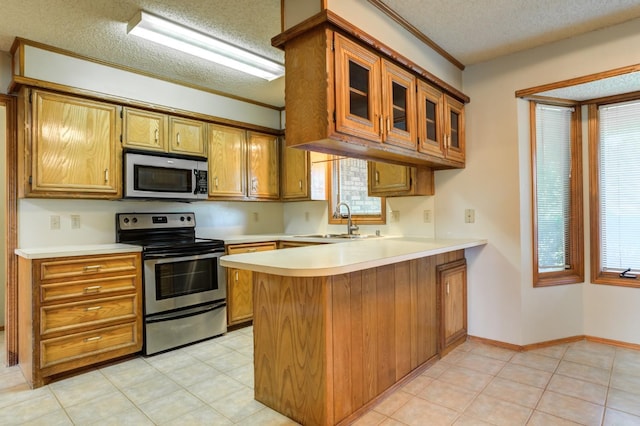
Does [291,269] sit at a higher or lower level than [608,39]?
lower

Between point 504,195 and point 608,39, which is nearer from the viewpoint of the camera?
point 608,39

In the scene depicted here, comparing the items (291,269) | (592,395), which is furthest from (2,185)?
(592,395)

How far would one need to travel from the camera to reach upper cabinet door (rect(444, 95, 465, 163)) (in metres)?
2.95

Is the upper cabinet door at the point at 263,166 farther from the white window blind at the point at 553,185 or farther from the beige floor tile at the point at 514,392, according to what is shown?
the beige floor tile at the point at 514,392

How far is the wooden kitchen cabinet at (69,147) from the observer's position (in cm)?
267

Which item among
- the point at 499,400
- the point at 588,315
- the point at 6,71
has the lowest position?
the point at 499,400

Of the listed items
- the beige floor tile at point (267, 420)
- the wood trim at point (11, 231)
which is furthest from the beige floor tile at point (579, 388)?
the wood trim at point (11, 231)

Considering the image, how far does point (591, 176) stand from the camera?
10.0 ft

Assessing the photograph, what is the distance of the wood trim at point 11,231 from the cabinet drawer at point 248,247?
1684mm

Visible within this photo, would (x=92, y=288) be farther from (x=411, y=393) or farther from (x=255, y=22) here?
(x=411, y=393)

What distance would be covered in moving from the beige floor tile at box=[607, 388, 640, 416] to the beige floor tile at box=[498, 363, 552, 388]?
33 cm

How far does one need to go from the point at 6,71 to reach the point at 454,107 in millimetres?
3700

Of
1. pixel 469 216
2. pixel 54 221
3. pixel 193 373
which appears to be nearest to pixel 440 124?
pixel 469 216

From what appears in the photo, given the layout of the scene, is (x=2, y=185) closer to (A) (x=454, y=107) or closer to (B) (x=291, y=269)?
(B) (x=291, y=269)
